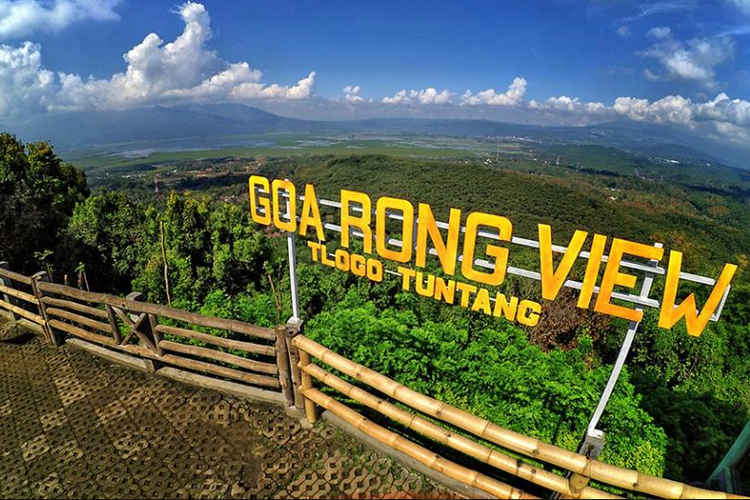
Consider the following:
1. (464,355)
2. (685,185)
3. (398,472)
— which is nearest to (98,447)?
(398,472)

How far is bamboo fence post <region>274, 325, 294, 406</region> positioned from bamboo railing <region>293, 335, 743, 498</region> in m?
0.16

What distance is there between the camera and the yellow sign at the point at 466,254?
10.5 feet

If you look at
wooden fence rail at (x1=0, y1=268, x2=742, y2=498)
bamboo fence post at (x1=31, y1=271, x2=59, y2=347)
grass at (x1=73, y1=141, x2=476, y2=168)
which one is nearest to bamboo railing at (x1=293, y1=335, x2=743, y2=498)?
wooden fence rail at (x1=0, y1=268, x2=742, y2=498)

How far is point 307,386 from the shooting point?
333 centimetres

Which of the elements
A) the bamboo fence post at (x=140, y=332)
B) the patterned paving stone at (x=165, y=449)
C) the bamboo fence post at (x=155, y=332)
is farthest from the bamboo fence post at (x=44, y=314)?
the bamboo fence post at (x=155, y=332)

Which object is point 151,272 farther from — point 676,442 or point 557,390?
point 676,442

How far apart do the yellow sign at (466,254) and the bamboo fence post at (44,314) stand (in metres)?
2.74

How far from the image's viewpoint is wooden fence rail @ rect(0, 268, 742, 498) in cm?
229

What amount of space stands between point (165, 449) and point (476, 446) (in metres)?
2.62

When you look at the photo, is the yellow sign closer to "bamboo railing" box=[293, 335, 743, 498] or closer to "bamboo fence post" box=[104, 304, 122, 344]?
"bamboo railing" box=[293, 335, 743, 498]

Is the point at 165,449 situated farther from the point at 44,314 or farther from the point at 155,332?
the point at 44,314

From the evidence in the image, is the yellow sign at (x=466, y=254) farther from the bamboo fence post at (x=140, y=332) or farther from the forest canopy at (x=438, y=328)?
the bamboo fence post at (x=140, y=332)

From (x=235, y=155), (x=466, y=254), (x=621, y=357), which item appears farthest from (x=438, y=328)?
(x=235, y=155)

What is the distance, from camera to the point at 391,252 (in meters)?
4.59
